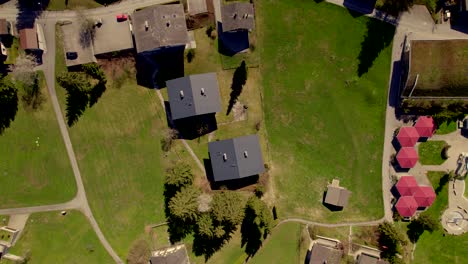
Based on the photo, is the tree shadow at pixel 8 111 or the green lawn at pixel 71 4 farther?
the tree shadow at pixel 8 111

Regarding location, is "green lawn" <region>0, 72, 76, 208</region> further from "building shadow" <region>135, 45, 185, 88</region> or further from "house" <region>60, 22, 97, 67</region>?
"building shadow" <region>135, 45, 185, 88</region>

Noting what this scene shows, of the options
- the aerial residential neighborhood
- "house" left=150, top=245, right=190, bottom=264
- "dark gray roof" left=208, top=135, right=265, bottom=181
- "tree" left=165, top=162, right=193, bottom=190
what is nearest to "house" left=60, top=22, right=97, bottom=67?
the aerial residential neighborhood

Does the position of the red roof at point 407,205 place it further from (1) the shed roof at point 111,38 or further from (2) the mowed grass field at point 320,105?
(1) the shed roof at point 111,38

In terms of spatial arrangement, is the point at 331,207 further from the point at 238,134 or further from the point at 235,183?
the point at 238,134

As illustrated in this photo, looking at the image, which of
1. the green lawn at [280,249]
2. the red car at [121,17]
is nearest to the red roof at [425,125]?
the green lawn at [280,249]

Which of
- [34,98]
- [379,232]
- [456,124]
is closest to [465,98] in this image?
[456,124]

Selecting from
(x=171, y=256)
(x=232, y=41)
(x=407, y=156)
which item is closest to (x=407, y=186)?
(x=407, y=156)

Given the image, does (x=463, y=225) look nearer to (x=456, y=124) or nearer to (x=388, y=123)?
(x=456, y=124)
